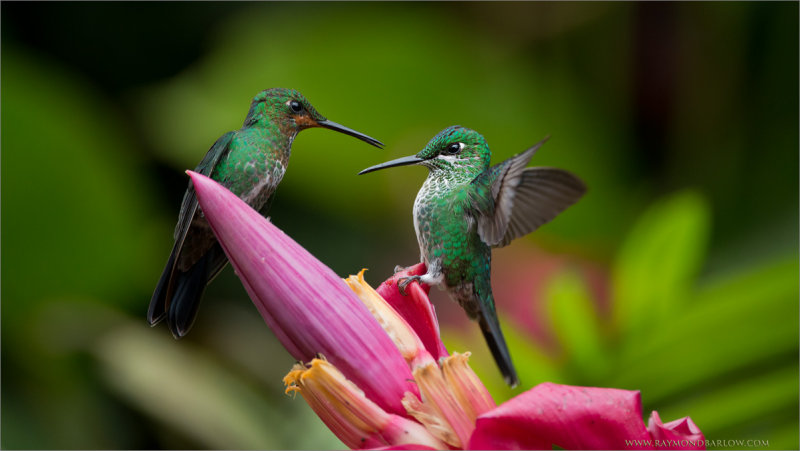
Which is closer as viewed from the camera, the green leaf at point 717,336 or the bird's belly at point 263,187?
the bird's belly at point 263,187

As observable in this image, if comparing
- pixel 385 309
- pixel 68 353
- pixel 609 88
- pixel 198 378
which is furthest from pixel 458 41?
pixel 385 309

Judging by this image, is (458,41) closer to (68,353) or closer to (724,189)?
(724,189)

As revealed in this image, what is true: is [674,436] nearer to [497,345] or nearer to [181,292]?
[497,345]

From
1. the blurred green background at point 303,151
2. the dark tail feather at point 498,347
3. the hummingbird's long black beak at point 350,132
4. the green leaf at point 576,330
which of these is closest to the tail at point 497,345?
the dark tail feather at point 498,347

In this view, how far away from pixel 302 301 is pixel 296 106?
0.23ft

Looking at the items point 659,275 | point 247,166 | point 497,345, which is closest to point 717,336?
point 659,275

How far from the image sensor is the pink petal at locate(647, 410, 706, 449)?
0.27 metres

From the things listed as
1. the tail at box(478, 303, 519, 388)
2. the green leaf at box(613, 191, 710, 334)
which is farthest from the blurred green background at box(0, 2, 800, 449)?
the tail at box(478, 303, 519, 388)

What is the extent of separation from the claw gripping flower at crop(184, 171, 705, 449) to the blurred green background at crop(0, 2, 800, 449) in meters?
0.61

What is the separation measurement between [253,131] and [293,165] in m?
0.73

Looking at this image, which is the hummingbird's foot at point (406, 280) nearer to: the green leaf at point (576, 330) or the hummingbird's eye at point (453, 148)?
the hummingbird's eye at point (453, 148)

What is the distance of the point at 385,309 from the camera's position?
0.30 m

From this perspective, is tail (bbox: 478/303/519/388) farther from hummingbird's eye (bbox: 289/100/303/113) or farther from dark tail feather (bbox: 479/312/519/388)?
hummingbird's eye (bbox: 289/100/303/113)

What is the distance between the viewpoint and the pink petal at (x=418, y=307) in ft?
1.00
